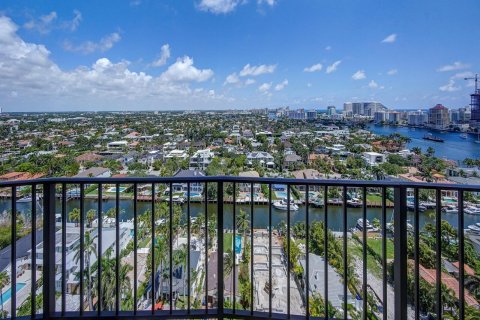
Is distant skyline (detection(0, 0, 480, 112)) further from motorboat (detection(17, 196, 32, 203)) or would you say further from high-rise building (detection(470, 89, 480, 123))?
motorboat (detection(17, 196, 32, 203))

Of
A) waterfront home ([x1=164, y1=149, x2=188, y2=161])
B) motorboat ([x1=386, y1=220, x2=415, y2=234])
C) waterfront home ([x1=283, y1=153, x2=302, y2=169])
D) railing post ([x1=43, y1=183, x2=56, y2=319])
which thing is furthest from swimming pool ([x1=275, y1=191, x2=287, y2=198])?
waterfront home ([x1=164, y1=149, x2=188, y2=161])

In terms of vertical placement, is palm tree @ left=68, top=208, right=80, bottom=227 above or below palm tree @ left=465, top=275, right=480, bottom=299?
above

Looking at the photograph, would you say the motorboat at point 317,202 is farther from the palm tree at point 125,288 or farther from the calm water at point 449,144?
the calm water at point 449,144

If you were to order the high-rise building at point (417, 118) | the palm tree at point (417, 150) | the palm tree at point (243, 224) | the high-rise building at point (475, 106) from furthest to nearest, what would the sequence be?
the high-rise building at point (417, 118), the palm tree at point (417, 150), the high-rise building at point (475, 106), the palm tree at point (243, 224)

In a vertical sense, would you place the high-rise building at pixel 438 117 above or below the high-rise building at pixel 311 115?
below

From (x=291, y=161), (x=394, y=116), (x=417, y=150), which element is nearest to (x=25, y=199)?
(x=417, y=150)

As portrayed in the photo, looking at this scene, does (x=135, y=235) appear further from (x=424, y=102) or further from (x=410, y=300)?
(x=424, y=102)

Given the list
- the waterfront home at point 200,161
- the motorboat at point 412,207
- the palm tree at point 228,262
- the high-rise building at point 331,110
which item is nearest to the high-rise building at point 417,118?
the high-rise building at point 331,110
